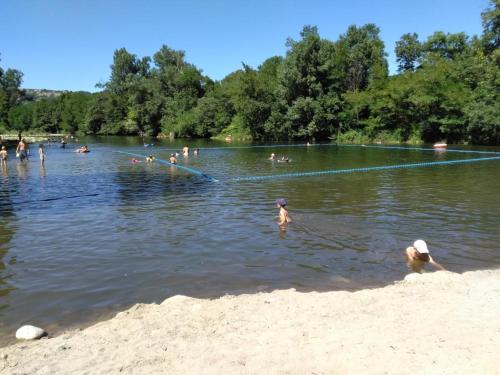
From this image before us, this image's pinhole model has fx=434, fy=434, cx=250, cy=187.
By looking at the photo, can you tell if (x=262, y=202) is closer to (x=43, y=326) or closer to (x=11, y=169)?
(x=43, y=326)

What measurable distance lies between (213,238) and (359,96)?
59.4 meters

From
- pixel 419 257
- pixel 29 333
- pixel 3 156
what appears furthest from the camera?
pixel 3 156

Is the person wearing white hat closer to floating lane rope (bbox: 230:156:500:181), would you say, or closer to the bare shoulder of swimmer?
the bare shoulder of swimmer

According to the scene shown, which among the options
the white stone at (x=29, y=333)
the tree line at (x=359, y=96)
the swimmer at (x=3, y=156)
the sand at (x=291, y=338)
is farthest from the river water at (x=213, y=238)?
the tree line at (x=359, y=96)

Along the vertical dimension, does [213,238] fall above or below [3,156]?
below

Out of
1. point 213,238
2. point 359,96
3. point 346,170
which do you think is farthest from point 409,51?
point 213,238

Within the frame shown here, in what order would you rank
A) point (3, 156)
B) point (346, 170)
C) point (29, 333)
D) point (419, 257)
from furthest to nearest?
point (3, 156) → point (346, 170) → point (419, 257) → point (29, 333)

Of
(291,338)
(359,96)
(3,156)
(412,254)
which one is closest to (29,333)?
(291,338)

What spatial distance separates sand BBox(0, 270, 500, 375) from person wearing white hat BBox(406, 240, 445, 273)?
235 cm

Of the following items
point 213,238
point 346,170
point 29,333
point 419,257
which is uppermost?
point 346,170

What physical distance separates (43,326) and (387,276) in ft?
23.8

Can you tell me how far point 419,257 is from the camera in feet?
35.2

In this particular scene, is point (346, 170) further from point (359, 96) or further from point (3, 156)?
point (359, 96)

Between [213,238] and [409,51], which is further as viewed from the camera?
[409,51]
